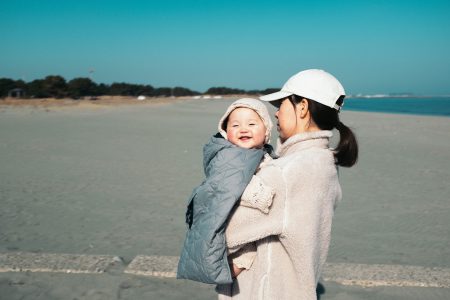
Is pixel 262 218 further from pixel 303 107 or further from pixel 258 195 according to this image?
pixel 303 107

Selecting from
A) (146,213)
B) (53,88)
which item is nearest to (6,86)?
(53,88)

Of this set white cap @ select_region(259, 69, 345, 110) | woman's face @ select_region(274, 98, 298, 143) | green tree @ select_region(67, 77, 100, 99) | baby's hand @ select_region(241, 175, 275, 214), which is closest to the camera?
baby's hand @ select_region(241, 175, 275, 214)

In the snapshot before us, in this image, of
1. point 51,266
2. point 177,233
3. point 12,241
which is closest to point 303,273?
point 51,266

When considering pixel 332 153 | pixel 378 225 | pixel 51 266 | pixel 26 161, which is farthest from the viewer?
pixel 26 161

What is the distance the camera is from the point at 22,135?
13391mm

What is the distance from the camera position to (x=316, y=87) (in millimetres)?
1655

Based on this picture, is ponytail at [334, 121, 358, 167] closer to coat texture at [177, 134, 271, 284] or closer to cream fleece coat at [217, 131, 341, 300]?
cream fleece coat at [217, 131, 341, 300]

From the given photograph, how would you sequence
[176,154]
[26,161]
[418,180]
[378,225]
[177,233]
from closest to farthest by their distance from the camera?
[177,233], [378,225], [418,180], [26,161], [176,154]

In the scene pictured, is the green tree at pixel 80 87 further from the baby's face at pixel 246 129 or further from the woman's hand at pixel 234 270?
the woman's hand at pixel 234 270

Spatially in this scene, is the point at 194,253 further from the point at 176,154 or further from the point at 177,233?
the point at 176,154

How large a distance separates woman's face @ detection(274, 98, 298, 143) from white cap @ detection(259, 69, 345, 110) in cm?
5

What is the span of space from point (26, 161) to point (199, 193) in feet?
27.4

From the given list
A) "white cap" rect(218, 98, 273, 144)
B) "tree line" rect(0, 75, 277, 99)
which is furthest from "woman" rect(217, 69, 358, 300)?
"tree line" rect(0, 75, 277, 99)

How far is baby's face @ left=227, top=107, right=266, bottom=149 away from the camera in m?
1.89
